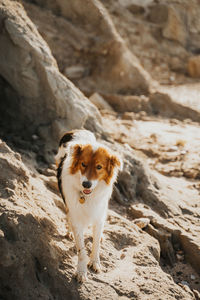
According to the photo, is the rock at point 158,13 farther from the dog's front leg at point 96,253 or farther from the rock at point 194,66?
the dog's front leg at point 96,253

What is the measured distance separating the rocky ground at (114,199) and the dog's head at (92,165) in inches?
25.8

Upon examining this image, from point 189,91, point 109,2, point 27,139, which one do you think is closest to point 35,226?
point 27,139

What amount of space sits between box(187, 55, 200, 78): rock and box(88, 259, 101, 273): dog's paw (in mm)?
13205

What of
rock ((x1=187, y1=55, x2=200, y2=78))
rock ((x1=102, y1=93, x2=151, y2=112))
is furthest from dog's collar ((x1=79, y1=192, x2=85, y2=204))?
rock ((x1=187, y1=55, x2=200, y2=78))

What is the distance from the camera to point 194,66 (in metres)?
15.0

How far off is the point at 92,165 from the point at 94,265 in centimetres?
108

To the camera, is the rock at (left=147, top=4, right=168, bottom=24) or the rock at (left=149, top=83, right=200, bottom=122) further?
the rock at (left=147, top=4, right=168, bottom=24)

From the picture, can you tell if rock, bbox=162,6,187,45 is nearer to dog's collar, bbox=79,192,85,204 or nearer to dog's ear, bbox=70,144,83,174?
dog's ear, bbox=70,144,83,174

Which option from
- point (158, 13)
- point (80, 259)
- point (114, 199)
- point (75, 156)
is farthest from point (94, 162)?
point (158, 13)

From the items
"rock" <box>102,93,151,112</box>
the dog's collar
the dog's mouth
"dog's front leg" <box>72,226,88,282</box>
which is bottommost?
"rock" <box>102,93,151,112</box>

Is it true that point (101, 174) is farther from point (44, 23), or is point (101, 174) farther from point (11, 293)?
point (44, 23)

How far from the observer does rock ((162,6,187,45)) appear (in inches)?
625

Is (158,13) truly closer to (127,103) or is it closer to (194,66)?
(194,66)

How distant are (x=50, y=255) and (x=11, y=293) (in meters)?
0.52
